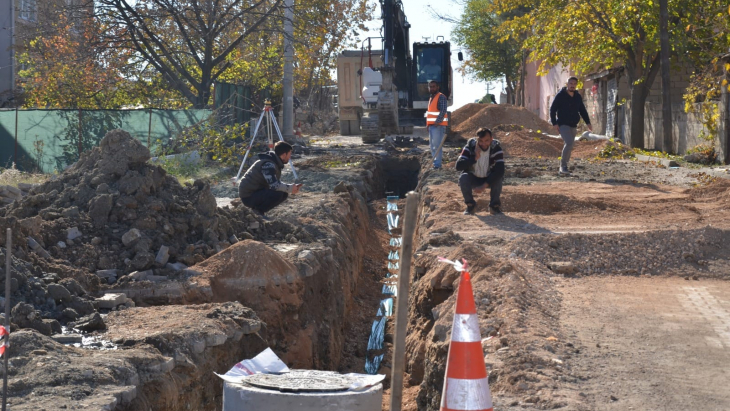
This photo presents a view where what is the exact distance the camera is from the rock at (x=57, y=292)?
6824 mm

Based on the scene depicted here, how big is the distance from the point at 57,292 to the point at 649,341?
461 centimetres

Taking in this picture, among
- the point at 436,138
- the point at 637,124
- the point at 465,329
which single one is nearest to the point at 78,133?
the point at 436,138

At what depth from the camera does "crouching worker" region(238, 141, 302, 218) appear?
10.7m

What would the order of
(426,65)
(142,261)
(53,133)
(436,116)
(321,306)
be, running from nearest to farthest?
(142,261) → (321,306) → (436,116) → (53,133) → (426,65)

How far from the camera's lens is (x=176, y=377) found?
5793mm

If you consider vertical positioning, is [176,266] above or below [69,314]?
above

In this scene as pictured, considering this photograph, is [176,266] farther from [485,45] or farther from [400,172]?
[485,45]

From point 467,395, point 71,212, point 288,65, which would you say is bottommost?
point 467,395

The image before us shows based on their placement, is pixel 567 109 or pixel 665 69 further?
pixel 665 69

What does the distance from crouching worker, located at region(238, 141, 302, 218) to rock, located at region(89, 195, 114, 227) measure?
2352 mm

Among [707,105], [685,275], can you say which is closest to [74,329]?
[685,275]

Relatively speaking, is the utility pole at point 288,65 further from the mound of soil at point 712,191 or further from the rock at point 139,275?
the rock at point 139,275

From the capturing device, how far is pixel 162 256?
847cm

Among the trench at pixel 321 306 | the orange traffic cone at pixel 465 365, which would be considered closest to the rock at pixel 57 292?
the trench at pixel 321 306
